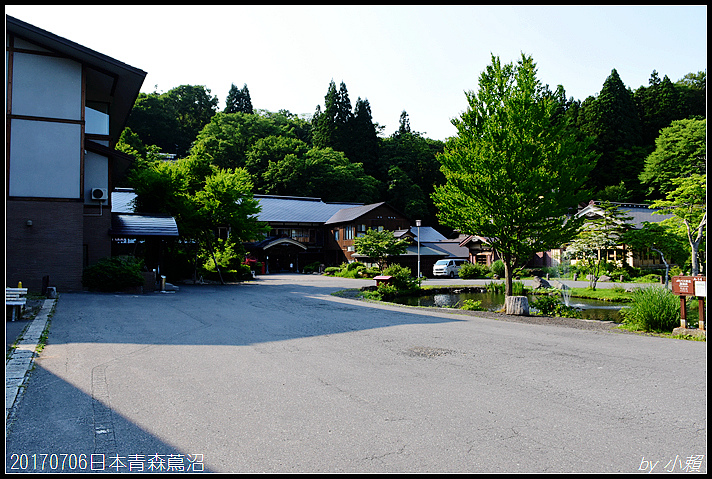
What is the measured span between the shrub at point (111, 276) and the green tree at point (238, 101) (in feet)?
197

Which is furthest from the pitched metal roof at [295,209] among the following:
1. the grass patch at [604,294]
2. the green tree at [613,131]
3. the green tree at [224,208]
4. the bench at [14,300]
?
the bench at [14,300]

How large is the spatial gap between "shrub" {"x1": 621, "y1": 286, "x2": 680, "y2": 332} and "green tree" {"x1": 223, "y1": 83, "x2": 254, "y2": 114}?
71.0m

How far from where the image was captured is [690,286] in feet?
32.4

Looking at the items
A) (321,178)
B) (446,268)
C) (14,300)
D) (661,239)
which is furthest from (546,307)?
(321,178)

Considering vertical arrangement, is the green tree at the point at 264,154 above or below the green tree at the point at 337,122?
below

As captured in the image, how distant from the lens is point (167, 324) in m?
10.8

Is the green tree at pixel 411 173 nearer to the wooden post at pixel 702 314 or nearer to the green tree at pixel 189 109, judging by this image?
the green tree at pixel 189 109

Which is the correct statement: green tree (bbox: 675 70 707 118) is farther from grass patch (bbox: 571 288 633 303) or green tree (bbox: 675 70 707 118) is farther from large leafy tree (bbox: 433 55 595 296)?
large leafy tree (bbox: 433 55 595 296)

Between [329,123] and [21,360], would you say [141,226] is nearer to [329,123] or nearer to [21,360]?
[21,360]

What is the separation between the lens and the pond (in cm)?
1689

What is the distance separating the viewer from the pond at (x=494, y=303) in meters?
16.9

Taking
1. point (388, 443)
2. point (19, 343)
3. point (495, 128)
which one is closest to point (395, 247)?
point (495, 128)

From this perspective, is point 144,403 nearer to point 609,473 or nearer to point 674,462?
point 609,473

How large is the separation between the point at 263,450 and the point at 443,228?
62256 millimetres
